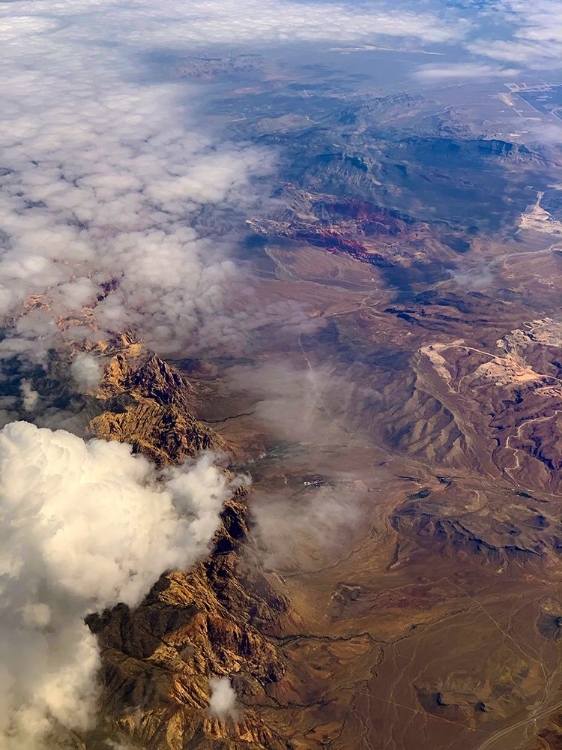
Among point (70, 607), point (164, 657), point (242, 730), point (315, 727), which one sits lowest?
point (315, 727)

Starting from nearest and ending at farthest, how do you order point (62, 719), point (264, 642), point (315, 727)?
point (62, 719), point (315, 727), point (264, 642)

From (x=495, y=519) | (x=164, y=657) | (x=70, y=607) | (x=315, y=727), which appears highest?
(x=70, y=607)

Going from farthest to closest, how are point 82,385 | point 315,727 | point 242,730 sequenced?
point 82,385
point 315,727
point 242,730

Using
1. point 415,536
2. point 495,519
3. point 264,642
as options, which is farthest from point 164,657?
point 495,519

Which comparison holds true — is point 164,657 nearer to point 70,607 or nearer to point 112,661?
point 112,661

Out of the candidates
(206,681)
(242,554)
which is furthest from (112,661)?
(242,554)

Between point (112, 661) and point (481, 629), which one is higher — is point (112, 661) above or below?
above

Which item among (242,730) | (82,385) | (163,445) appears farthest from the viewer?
(82,385)

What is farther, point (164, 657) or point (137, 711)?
Answer: point (164, 657)

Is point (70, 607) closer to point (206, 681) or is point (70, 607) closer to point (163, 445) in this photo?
point (206, 681)
